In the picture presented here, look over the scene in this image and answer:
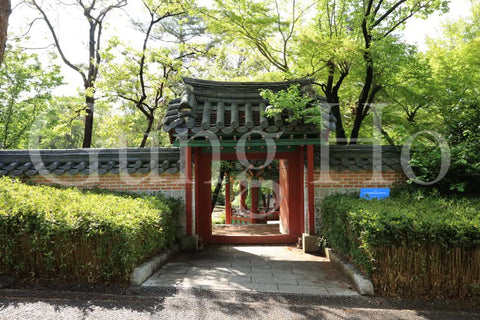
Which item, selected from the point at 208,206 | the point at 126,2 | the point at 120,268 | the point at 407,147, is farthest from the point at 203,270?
the point at 126,2

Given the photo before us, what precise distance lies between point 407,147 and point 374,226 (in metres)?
3.81

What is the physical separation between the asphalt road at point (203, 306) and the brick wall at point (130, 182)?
312 cm

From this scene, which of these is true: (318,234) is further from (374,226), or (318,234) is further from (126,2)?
(126,2)

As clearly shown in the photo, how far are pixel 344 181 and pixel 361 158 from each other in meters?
0.66

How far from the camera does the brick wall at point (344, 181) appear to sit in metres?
7.05

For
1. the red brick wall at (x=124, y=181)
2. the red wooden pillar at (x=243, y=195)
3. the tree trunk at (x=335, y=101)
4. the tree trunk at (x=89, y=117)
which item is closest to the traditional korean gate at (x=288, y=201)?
the red brick wall at (x=124, y=181)

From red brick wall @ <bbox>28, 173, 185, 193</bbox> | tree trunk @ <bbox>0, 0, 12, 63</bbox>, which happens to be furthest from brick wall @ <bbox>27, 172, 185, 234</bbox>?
tree trunk @ <bbox>0, 0, 12, 63</bbox>

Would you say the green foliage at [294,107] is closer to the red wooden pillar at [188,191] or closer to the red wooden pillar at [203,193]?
the red wooden pillar at [188,191]

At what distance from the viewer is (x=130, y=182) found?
7094 mm

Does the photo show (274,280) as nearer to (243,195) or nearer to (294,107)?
(294,107)

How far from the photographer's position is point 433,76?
843 cm

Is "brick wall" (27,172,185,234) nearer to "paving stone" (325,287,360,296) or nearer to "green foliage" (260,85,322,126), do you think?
"green foliage" (260,85,322,126)

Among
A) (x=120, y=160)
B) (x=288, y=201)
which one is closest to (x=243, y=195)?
(x=288, y=201)

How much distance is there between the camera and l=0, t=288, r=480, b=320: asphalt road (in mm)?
3461
